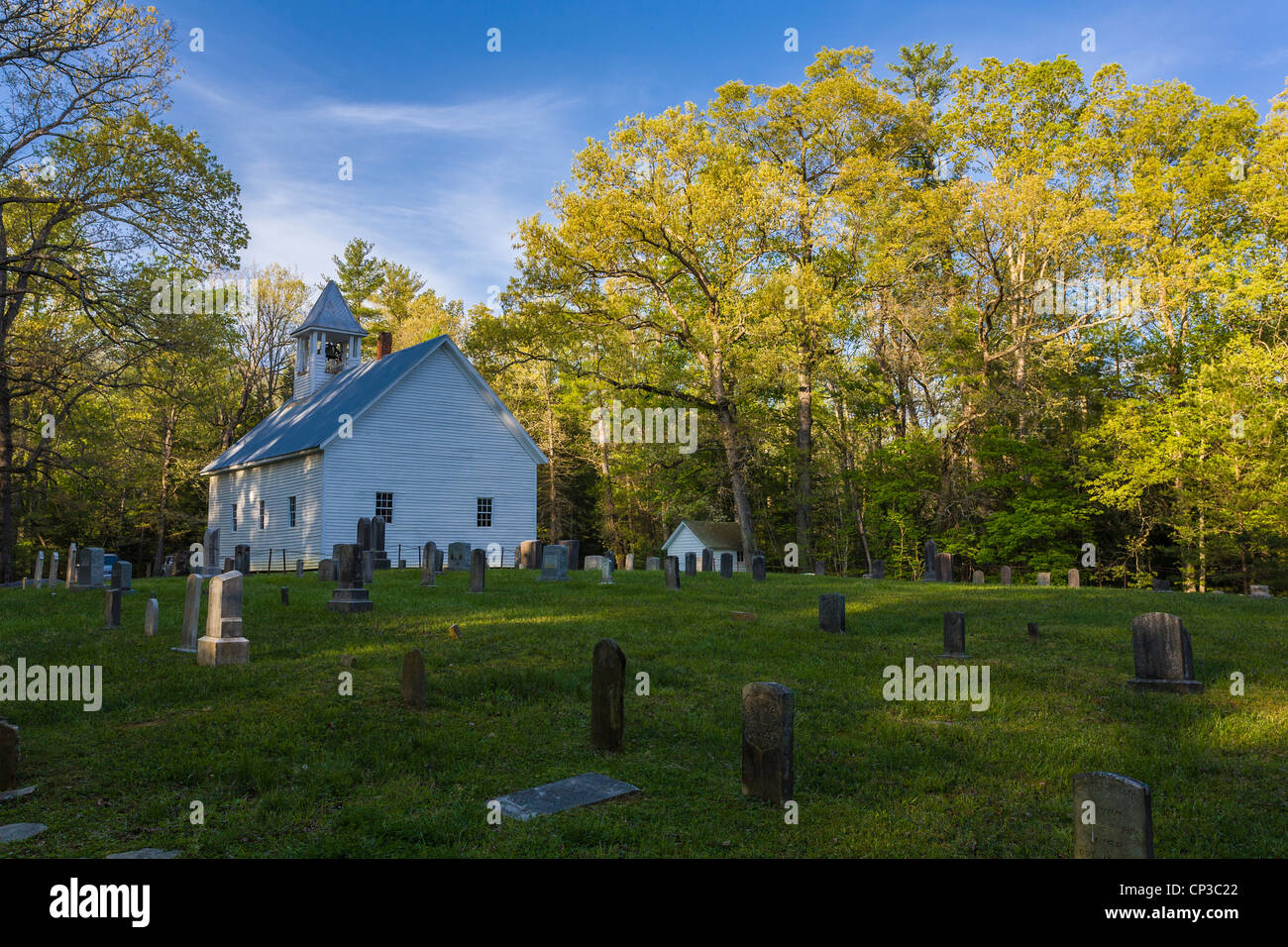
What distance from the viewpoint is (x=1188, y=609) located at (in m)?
16.6

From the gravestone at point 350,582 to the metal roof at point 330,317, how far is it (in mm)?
25644

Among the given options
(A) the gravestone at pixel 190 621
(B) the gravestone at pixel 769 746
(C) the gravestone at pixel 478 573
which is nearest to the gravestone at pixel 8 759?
(A) the gravestone at pixel 190 621

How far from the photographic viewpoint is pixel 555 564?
20.2 m

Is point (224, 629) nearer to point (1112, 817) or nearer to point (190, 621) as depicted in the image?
point (190, 621)

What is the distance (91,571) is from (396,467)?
1227 centimetres

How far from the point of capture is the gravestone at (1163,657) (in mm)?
9203

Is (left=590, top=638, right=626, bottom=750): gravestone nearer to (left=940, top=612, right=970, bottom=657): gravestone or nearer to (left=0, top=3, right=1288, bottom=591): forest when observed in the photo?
(left=940, top=612, right=970, bottom=657): gravestone

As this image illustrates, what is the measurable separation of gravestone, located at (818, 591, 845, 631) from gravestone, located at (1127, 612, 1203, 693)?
4385 millimetres

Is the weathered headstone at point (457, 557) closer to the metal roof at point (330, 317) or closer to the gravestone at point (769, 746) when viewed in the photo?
the metal roof at point (330, 317)

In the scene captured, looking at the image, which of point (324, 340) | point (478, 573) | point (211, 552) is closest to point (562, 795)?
point (478, 573)

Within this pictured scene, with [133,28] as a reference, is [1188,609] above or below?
below

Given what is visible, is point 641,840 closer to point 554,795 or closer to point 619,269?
point 554,795
